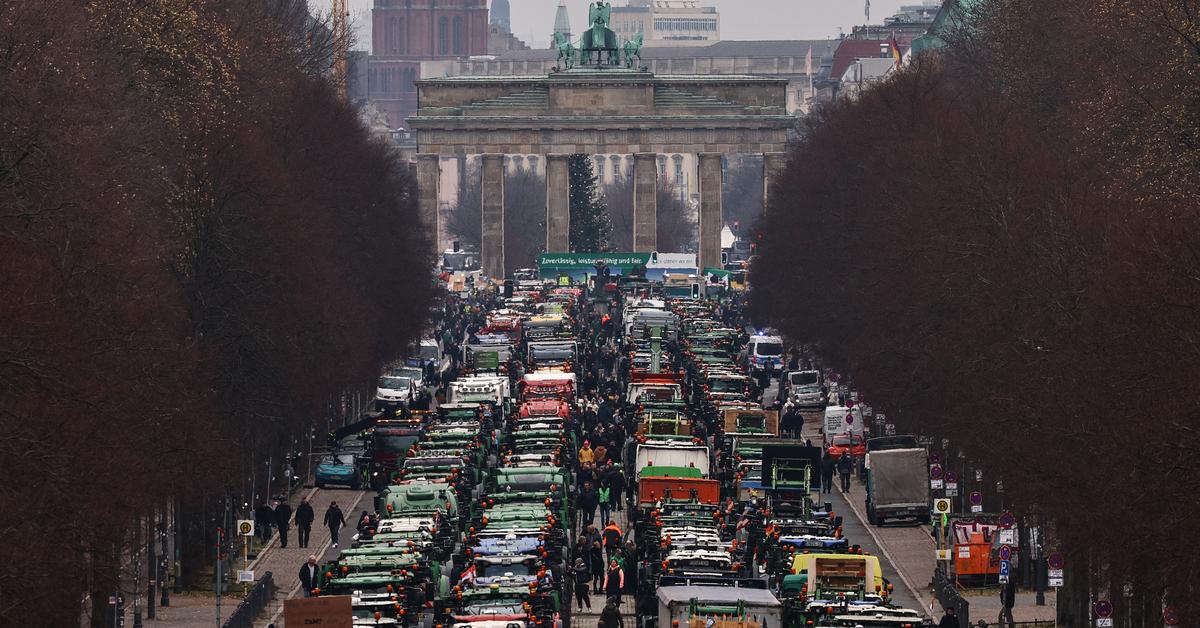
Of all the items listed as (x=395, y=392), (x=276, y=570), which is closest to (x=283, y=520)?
(x=276, y=570)

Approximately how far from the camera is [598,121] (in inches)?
7323

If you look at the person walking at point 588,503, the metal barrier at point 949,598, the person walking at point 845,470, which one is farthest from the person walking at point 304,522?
the person walking at point 845,470

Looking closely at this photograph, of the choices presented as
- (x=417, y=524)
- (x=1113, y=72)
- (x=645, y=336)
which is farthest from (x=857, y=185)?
(x=417, y=524)

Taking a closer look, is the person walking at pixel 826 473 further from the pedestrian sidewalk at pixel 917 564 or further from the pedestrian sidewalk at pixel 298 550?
the pedestrian sidewalk at pixel 298 550

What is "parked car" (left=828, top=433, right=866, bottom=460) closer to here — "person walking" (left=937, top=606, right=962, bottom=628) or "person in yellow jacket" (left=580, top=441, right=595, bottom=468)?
"person in yellow jacket" (left=580, top=441, right=595, bottom=468)

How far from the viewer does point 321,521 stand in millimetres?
81188

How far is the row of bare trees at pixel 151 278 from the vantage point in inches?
1950

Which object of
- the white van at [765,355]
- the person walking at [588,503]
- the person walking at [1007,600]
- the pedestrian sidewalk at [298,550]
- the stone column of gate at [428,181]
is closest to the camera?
the person walking at [1007,600]

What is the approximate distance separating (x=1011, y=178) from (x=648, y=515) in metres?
16.8

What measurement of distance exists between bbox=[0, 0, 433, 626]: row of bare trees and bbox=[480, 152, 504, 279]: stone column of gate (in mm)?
80139

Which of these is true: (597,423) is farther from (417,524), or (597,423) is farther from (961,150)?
(417,524)

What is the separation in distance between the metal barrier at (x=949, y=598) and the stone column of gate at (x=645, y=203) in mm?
122424

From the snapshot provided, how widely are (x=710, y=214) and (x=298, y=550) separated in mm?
117630

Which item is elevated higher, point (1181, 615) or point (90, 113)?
point (90, 113)
